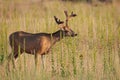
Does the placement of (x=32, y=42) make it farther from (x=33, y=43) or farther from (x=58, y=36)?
(x=58, y=36)

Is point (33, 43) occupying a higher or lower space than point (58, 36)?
lower

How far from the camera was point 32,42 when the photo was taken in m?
8.52

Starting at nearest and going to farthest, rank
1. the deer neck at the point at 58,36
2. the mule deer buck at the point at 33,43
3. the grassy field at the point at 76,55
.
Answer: the grassy field at the point at 76,55 → the mule deer buck at the point at 33,43 → the deer neck at the point at 58,36

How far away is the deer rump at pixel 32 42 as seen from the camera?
27.9 feet

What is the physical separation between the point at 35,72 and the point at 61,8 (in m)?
6.63

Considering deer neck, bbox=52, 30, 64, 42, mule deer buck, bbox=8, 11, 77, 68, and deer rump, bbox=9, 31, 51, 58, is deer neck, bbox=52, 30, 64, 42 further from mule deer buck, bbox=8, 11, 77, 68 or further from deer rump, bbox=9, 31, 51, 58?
deer rump, bbox=9, 31, 51, 58

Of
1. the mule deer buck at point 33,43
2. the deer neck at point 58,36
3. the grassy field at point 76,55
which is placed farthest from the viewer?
the deer neck at point 58,36

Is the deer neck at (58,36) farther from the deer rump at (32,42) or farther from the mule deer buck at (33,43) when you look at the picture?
the deer rump at (32,42)

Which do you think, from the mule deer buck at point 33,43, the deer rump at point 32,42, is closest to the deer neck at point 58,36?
the mule deer buck at point 33,43

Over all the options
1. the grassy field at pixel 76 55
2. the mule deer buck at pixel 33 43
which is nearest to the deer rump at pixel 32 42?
the mule deer buck at pixel 33 43

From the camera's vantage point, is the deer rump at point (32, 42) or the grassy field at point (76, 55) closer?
the grassy field at point (76, 55)

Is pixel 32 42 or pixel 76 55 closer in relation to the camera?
pixel 76 55

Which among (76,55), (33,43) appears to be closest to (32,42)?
(33,43)

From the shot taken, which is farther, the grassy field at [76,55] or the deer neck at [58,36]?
the deer neck at [58,36]
